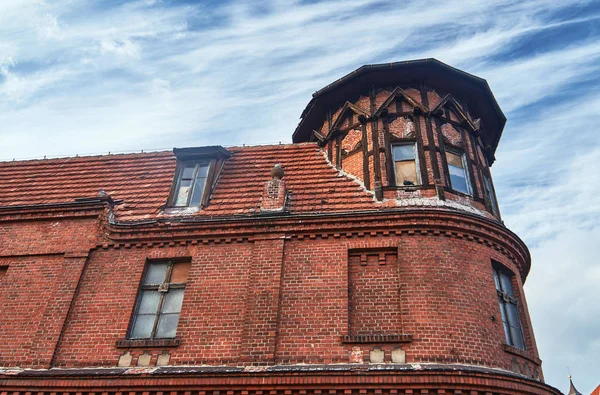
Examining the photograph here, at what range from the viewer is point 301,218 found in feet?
37.3

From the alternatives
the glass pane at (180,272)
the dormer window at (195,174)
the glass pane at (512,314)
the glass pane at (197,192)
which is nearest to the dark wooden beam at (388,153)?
the glass pane at (512,314)

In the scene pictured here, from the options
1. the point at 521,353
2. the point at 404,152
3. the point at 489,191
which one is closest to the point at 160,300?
the point at 404,152

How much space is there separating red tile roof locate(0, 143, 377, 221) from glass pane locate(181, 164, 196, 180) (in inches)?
17.2

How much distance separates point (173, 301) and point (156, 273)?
0.93m

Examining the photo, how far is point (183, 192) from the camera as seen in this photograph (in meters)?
13.3

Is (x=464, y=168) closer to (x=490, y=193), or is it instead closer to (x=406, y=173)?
(x=490, y=193)

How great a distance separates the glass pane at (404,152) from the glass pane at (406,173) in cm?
17

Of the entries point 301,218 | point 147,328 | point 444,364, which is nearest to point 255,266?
point 301,218

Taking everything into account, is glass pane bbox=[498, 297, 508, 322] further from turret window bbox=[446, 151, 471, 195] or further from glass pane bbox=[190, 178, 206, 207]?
glass pane bbox=[190, 178, 206, 207]

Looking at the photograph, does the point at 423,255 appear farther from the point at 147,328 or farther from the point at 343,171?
the point at 147,328

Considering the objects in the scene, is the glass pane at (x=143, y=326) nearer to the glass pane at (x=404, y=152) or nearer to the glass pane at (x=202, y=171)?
the glass pane at (x=202, y=171)

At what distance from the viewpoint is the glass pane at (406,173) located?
12281 mm

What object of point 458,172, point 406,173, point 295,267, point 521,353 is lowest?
point 521,353

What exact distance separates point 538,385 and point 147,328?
26.2ft
